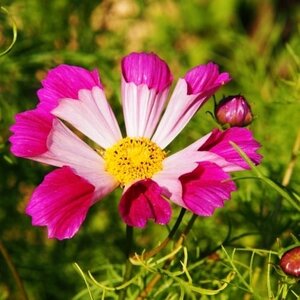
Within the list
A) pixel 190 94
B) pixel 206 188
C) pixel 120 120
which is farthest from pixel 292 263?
pixel 120 120

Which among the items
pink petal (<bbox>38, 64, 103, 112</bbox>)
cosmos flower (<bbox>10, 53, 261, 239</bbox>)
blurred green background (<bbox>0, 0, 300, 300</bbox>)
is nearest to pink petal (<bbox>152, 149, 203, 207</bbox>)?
cosmos flower (<bbox>10, 53, 261, 239</bbox>)

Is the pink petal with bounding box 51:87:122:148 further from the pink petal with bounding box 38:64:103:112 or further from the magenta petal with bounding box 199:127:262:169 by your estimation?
the magenta petal with bounding box 199:127:262:169

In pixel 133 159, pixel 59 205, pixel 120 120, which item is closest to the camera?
pixel 59 205

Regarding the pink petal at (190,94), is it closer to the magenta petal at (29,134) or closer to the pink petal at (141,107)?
the pink petal at (141,107)

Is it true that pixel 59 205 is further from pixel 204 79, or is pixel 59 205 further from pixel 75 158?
pixel 204 79

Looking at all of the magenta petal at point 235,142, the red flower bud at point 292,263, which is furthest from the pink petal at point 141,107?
the red flower bud at point 292,263
